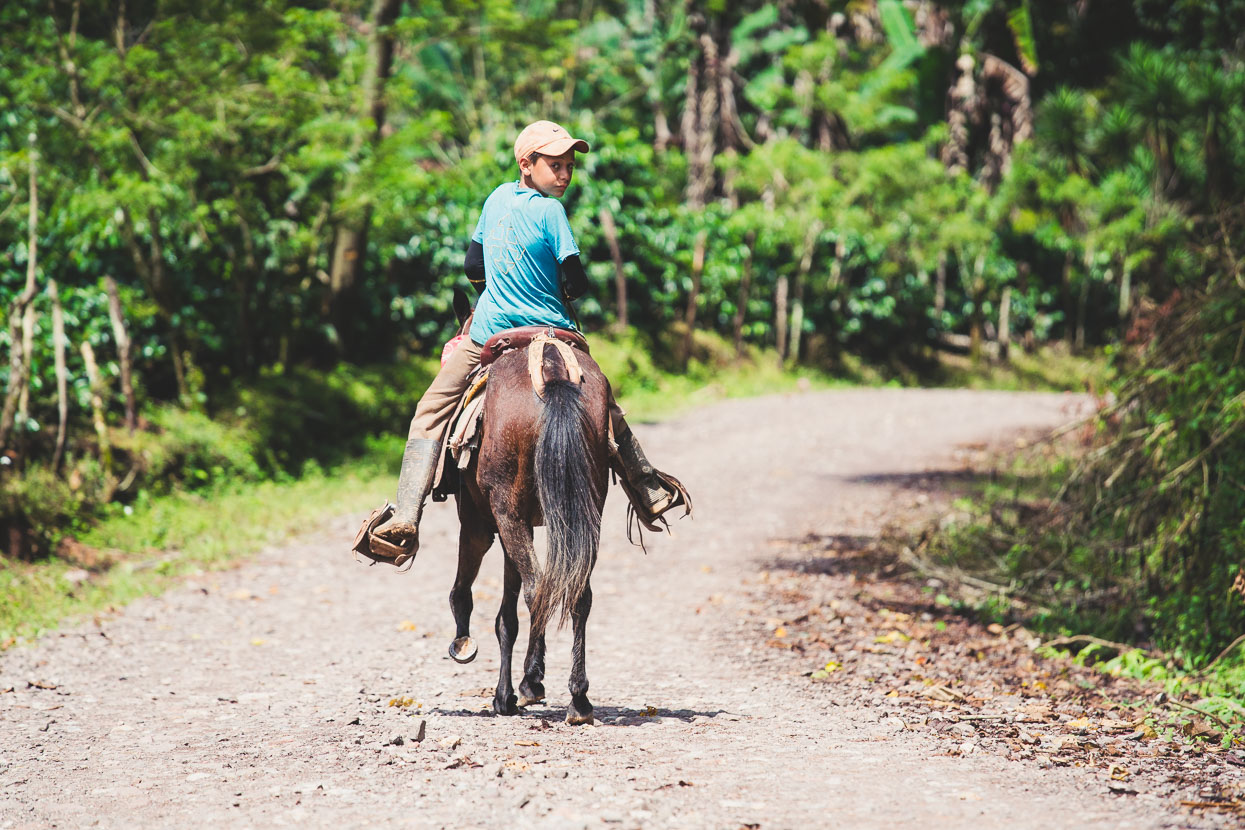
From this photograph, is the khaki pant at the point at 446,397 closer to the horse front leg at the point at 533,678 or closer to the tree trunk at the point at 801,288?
the horse front leg at the point at 533,678

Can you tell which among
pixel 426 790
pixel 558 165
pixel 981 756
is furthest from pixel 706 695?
pixel 558 165

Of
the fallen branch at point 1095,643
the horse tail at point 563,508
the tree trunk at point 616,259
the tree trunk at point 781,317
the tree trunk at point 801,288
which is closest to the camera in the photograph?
the horse tail at point 563,508

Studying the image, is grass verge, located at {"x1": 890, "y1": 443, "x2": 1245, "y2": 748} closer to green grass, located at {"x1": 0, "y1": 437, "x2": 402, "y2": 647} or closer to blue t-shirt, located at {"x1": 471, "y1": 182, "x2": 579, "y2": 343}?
blue t-shirt, located at {"x1": 471, "y1": 182, "x2": 579, "y2": 343}

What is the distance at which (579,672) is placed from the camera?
494 cm

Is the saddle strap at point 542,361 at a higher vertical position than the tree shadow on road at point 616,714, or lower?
higher

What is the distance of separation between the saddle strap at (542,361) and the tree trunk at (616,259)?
15159mm

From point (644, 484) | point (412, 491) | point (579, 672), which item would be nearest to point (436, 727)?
point (579, 672)

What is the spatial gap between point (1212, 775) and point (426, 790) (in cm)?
316

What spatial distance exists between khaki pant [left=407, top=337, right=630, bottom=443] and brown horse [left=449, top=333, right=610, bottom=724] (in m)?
0.26

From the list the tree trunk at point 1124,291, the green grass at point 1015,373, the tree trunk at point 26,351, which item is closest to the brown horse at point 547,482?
the tree trunk at point 26,351

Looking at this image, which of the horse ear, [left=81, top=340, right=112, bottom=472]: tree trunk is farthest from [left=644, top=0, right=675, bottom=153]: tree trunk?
the horse ear

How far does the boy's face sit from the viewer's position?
5.16m

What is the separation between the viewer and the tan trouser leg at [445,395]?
5.25 m

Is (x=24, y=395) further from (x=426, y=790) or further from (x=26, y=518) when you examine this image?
(x=426, y=790)
